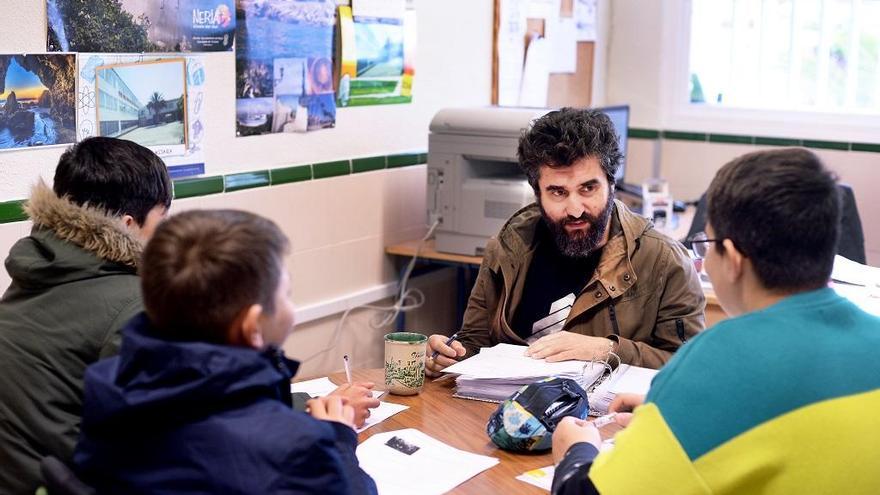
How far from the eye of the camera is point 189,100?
3.11 meters

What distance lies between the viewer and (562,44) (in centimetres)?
492

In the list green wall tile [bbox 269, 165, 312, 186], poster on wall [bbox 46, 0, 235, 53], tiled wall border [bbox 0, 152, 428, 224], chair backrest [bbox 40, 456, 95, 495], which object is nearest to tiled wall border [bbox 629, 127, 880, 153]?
tiled wall border [bbox 0, 152, 428, 224]

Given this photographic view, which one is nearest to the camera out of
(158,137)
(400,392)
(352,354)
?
(400,392)

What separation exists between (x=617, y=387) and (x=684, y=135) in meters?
3.26

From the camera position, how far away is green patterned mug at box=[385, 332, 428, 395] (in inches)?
86.3

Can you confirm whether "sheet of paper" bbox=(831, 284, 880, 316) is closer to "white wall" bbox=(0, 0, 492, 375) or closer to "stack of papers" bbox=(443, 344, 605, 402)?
"stack of papers" bbox=(443, 344, 605, 402)

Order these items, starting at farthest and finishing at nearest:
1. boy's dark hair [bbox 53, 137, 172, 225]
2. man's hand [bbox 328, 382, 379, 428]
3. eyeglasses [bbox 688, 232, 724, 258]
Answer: boy's dark hair [bbox 53, 137, 172, 225] → man's hand [bbox 328, 382, 379, 428] → eyeglasses [bbox 688, 232, 724, 258]

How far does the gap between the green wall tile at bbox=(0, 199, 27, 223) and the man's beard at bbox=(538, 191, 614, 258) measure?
136 cm

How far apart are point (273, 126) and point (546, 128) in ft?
3.98

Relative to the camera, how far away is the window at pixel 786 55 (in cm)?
472

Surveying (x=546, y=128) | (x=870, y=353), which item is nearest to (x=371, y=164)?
(x=546, y=128)

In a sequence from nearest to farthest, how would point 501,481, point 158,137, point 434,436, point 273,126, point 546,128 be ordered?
point 501,481
point 434,436
point 546,128
point 158,137
point 273,126

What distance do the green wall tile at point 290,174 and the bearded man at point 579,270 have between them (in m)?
1.08

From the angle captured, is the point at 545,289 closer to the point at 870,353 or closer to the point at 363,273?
the point at 870,353
